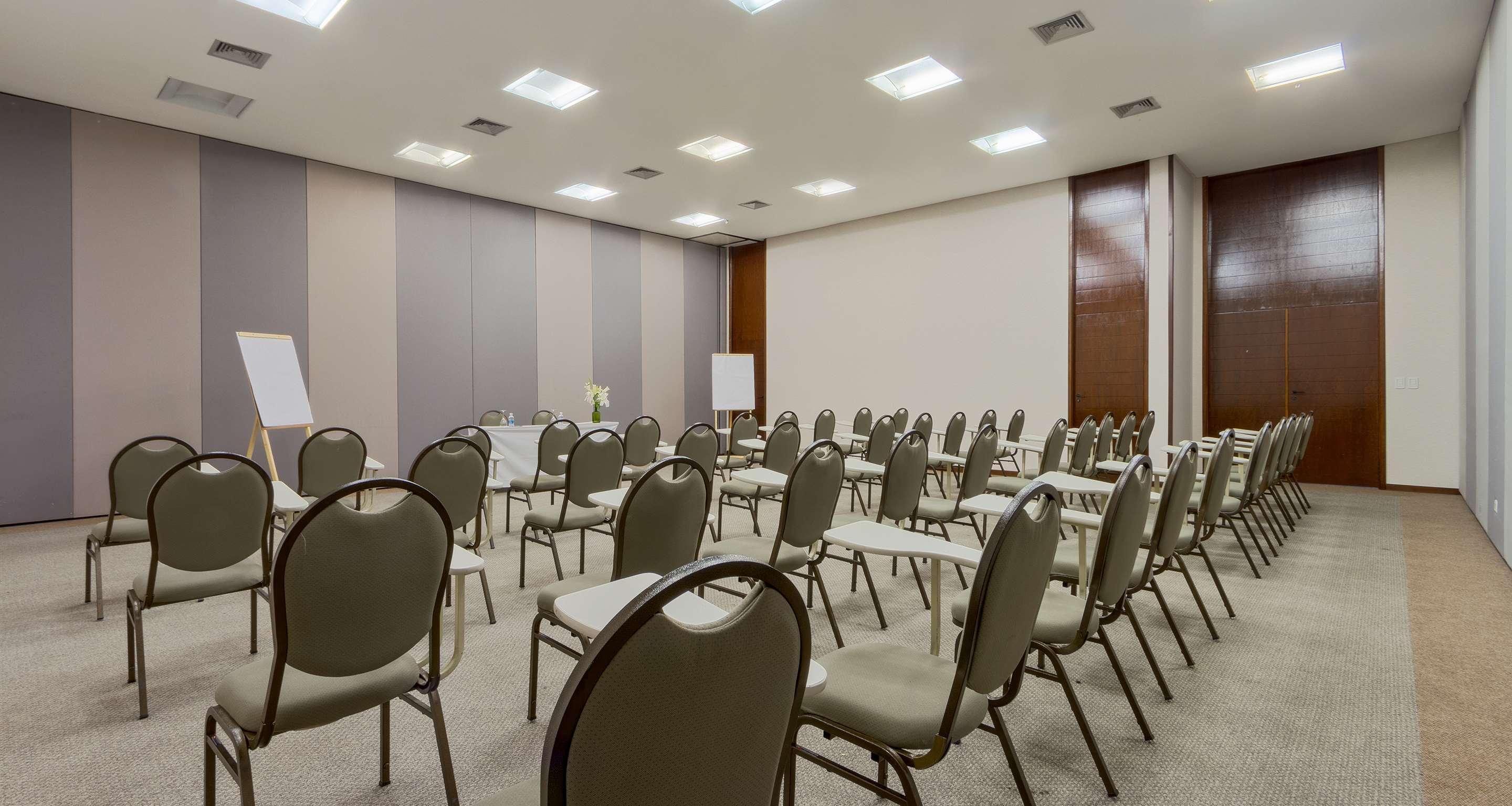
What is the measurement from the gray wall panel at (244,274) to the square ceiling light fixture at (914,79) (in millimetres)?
6210

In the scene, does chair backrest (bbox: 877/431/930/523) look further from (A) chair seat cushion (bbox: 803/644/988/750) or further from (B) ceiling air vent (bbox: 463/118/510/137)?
(B) ceiling air vent (bbox: 463/118/510/137)

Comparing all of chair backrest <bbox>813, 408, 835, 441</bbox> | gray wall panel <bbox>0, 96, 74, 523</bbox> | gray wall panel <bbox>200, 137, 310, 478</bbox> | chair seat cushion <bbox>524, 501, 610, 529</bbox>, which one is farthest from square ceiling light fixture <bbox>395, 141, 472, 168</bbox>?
chair seat cushion <bbox>524, 501, 610, 529</bbox>

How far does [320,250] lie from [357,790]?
24.1ft

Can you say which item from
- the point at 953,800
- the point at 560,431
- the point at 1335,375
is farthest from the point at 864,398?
the point at 953,800

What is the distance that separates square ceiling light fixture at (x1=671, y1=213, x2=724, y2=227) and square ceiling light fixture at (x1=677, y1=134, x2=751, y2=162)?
252cm

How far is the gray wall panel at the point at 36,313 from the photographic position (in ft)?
19.4

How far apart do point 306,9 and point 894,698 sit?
5.75m

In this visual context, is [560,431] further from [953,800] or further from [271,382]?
[953,800]

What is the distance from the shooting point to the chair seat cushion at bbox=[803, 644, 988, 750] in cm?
150

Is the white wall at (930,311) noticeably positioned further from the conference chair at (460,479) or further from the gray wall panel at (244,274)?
the conference chair at (460,479)

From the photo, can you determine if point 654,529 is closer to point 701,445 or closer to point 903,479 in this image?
point 903,479

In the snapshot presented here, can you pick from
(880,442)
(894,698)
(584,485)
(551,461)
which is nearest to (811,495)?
(894,698)

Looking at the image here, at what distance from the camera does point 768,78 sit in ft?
18.7

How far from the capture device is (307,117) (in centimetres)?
643
